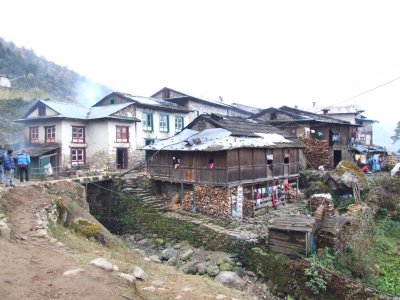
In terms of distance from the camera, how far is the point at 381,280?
49.4 ft

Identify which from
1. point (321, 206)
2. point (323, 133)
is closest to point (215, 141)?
point (321, 206)

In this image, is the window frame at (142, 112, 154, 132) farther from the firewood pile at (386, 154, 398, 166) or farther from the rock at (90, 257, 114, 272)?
the firewood pile at (386, 154, 398, 166)

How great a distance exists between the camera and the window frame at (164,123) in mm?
35956

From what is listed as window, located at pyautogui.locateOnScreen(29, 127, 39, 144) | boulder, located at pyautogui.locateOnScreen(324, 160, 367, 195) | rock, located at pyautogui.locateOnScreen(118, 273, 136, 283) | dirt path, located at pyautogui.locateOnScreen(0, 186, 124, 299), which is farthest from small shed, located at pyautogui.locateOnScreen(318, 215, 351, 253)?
window, located at pyautogui.locateOnScreen(29, 127, 39, 144)

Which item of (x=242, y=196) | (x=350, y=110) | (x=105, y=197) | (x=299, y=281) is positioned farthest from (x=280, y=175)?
(x=350, y=110)

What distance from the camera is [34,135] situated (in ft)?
102

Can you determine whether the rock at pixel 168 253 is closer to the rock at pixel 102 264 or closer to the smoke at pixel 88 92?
the rock at pixel 102 264

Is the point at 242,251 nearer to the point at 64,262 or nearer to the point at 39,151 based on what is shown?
the point at 64,262

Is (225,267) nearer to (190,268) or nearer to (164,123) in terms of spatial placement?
(190,268)

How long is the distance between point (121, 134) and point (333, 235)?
22.9m

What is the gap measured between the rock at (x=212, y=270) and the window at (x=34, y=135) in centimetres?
2389

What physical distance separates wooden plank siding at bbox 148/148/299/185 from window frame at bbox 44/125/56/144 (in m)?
10.2

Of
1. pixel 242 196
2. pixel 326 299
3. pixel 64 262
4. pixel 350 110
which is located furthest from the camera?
pixel 350 110

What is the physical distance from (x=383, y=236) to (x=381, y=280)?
6.17 meters
